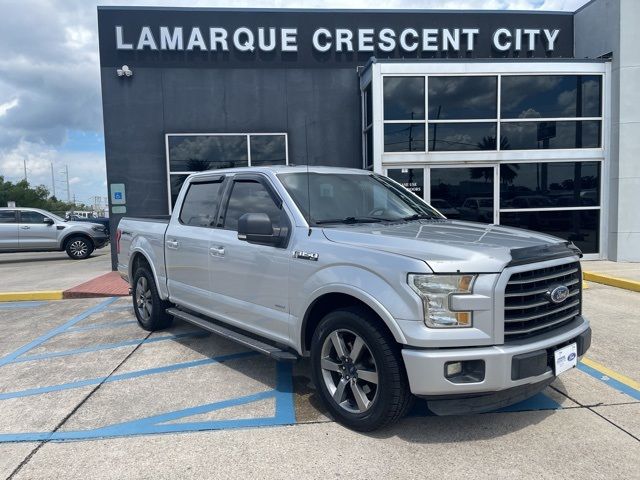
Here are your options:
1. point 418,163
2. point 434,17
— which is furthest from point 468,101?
point 434,17

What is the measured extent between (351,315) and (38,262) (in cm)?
1549

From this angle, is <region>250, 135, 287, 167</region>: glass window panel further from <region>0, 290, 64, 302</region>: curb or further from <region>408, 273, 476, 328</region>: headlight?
<region>408, 273, 476, 328</region>: headlight

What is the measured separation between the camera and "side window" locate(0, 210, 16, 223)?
50.9 ft

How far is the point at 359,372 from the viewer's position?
3326 mm

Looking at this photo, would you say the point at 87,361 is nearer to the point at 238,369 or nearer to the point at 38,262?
the point at 238,369

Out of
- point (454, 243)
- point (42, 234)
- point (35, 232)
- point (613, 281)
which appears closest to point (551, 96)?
point (613, 281)

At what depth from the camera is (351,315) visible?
330 centimetres

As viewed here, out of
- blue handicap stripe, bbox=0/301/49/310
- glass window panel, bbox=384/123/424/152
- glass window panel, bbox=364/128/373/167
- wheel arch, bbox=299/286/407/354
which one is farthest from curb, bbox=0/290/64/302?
glass window panel, bbox=384/123/424/152

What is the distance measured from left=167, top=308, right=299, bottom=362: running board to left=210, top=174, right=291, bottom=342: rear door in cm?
→ 10

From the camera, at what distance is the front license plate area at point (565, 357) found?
10.5 ft

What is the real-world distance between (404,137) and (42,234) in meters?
12.1

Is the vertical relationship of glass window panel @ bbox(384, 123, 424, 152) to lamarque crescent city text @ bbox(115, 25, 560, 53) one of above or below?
below

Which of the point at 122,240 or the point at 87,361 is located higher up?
the point at 122,240

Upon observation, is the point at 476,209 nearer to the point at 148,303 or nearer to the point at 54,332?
the point at 148,303
